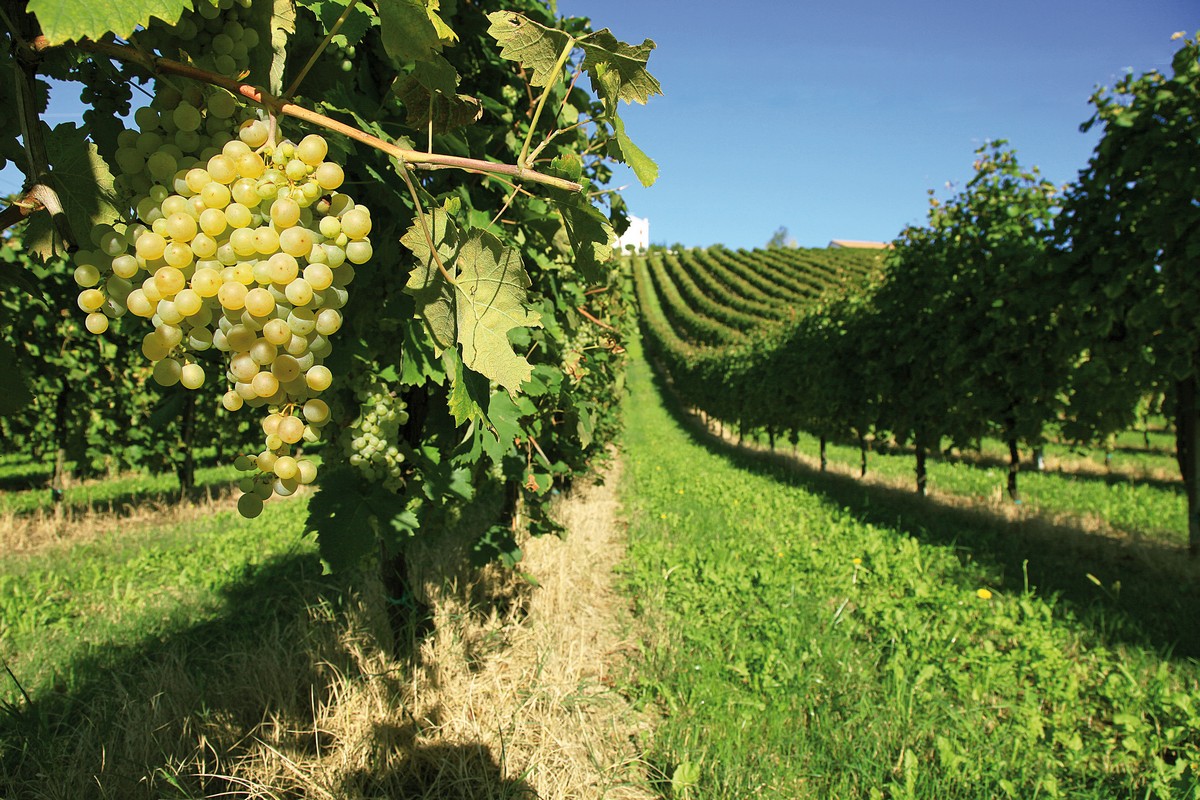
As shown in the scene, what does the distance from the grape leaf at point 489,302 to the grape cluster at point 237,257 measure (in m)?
0.17

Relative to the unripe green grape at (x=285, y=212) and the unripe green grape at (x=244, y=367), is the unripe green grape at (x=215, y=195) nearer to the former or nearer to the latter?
the unripe green grape at (x=285, y=212)

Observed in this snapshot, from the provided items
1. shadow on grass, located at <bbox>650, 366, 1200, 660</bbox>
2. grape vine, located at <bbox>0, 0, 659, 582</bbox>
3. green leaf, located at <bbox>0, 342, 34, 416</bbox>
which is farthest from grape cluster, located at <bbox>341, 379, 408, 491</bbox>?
shadow on grass, located at <bbox>650, 366, 1200, 660</bbox>

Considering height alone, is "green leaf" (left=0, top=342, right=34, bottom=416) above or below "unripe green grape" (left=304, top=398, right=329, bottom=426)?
above

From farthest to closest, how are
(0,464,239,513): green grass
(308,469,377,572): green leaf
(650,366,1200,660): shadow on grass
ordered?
(0,464,239,513): green grass, (650,366,1200,660): shadow on grass, (308,469,377,572): green leaf

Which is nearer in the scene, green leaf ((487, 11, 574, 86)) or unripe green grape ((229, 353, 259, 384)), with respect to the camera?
unripe green grape ((229, 353, 259, 384))

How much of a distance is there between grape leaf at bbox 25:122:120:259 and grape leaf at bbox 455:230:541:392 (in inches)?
18.3

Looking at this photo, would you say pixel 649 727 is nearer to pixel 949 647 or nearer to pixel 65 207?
pixel 949 647

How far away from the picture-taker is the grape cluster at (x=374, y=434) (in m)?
1.99

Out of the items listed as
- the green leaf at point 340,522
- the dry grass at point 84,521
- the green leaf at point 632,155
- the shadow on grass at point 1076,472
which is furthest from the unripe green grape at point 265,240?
the shadow on grass at point 1076,472

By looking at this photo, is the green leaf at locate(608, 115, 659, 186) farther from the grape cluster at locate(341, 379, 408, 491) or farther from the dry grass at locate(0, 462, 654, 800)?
the dry grass at locate(0, 462, 654, 800)

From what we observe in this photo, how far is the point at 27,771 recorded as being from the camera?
2.19 meters

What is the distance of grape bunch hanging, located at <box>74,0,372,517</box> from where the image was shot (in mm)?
704

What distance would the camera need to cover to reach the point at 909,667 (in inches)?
138

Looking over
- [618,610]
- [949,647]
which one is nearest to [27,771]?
[618,610]
